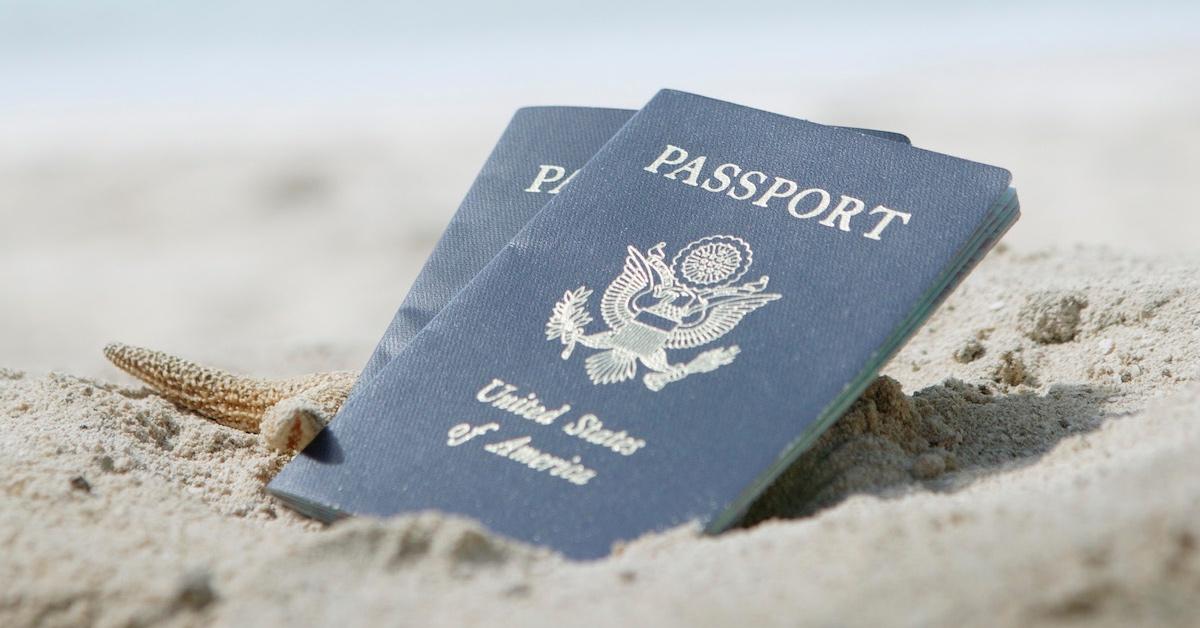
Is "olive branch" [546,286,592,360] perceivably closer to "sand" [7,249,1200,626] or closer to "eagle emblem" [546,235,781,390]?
"eagle emblem" [546,235,781,390]

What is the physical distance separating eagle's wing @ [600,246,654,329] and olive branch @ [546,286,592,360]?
32 mm

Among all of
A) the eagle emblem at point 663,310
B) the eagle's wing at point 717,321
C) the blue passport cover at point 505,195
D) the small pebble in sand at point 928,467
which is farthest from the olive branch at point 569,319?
the small pebble in sand at point 928,467

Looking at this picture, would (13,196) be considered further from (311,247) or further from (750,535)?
(750,535)

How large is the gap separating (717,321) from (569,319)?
247 millimetres

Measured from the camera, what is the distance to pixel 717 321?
1.67m

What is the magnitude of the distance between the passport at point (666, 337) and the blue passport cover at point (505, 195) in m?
0.24

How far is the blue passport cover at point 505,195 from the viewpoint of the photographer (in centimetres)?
214

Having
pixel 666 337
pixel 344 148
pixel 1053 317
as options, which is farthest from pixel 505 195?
pixel 344 148

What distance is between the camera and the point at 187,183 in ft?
18.9

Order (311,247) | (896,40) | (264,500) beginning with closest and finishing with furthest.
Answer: (264,500) < (311,247) < (896,40)

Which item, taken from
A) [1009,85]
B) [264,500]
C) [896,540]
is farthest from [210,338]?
[1009,85]

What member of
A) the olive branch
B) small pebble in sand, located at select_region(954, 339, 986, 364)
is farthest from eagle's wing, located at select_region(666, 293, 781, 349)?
small pebble in sand, located at select_region(954, 339, 986, 364)

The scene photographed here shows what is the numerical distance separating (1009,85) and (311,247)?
4.89 meters

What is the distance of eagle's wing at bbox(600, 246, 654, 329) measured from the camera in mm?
1741
